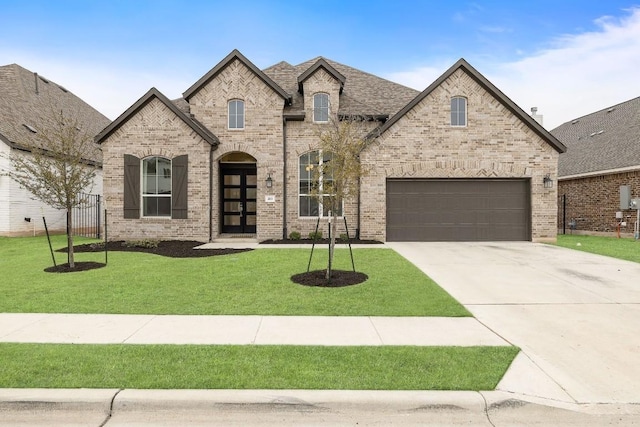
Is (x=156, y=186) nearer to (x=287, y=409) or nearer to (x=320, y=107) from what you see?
(x=320, y=107)

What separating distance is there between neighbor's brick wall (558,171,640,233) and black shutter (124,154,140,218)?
72.4 ft

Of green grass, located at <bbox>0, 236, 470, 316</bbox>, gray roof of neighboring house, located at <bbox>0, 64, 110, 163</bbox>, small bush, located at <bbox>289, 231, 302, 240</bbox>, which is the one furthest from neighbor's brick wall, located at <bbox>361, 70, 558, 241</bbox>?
gray roof of neighboring house, located at <bbox>0, 64, 110, 163</bbox>

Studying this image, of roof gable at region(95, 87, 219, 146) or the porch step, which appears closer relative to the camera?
roof gable at region(95, 87, 219, 146)

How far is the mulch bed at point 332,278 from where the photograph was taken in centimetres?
776

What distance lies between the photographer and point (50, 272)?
29.8 ft

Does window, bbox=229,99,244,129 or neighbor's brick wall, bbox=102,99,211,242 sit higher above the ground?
window, bbox=229,99,244,129

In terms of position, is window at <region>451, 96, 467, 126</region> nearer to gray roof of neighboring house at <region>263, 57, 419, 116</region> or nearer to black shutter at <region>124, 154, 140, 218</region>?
gray roof of neighboring house at <region>263, 57, 419, 116</region>

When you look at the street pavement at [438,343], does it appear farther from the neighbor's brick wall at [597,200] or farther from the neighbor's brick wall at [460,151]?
the neighbor's brick wall at [597,200]

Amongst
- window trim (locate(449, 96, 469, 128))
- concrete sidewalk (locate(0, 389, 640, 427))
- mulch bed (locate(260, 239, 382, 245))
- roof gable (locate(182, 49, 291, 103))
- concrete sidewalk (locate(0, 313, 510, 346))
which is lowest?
concrete sidewalk (locate(0, 389, 640, 427))

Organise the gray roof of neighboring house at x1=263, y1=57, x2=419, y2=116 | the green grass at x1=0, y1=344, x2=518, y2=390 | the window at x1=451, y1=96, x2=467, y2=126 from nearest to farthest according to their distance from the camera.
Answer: the green grass at x1=0, y1=344, x2=518, y2=390 < the window at x1=451, y1=96, x2=467, y2=126 < the gray roof of neighboring house at x1=263, y1=57, x2=419, y2=116

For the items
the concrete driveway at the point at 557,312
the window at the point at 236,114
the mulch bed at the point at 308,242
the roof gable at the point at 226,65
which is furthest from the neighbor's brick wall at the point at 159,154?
the concrete driveway at the point at 557,312

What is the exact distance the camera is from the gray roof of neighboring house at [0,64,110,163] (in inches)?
690

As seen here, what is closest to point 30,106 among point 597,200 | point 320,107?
point 320,107

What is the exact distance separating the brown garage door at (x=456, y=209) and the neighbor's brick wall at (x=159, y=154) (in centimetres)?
748
